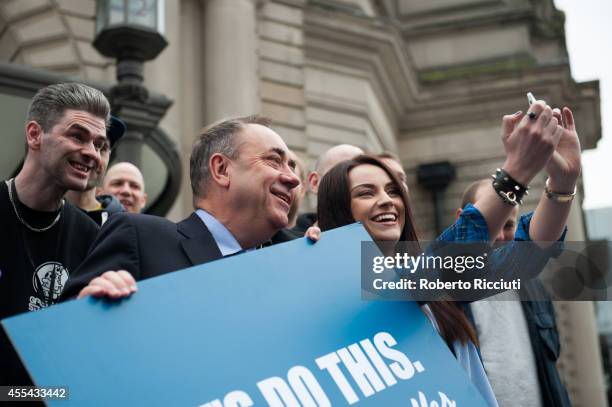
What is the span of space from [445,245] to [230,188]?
83cm

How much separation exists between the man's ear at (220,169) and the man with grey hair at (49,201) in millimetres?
471

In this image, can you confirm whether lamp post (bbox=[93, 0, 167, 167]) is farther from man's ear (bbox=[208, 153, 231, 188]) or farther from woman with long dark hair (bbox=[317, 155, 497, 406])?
man's ear (bbox=[208, 153, 231, 188])

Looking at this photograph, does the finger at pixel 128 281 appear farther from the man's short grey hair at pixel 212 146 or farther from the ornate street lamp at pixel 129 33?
the ornate street lamp at pixel 129 33

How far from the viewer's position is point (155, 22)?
6.96 m

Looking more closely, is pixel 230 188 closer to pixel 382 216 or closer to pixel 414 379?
pixel 382 216

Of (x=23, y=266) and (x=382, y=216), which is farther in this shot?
(x=382, y=216)

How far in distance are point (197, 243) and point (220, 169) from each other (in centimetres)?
39

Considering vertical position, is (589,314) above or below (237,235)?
above

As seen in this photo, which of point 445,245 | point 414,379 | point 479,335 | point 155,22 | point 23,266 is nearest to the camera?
point 414,379

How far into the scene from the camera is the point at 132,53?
692cm

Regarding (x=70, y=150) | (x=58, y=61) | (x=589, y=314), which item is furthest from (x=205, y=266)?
(x=589, y=314)

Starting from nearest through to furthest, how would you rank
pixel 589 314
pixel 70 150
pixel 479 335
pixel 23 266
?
pixel 23 266, pixel 70 150, pixel 479 335, pixel 589 314

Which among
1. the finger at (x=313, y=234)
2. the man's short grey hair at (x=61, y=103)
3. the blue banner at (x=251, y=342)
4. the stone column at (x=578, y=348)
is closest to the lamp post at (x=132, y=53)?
the man's short grey hair at (x=61, y=103)

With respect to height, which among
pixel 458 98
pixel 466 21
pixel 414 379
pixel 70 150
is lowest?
pixel 414 379
